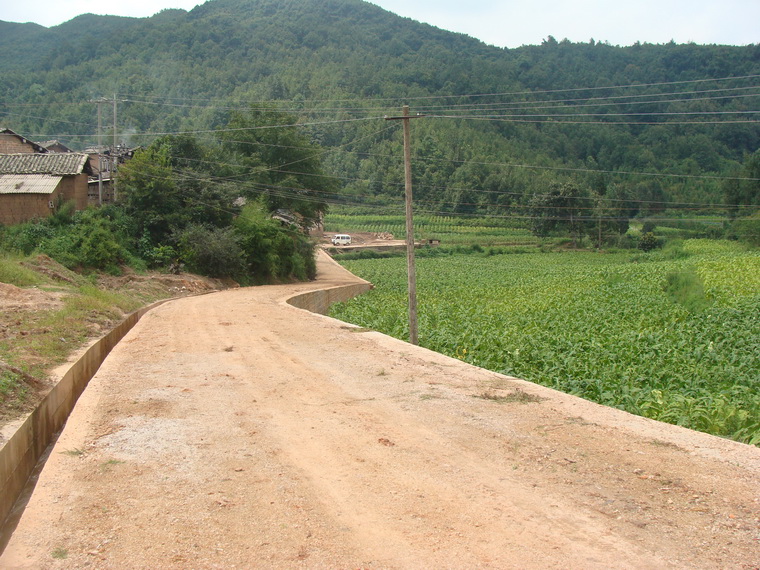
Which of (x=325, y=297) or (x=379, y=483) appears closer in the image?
(x=379, y=483)

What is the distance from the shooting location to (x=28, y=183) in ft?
113

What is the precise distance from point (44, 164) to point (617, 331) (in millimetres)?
30721

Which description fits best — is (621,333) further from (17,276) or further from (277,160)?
(277,160)

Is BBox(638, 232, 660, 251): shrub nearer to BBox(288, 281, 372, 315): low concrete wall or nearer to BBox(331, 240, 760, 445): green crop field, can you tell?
BBox(331, 240, 760, 445): green crop field

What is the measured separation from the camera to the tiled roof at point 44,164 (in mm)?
35812

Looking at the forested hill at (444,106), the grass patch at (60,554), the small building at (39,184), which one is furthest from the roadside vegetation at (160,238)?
the forested hill at (444,106)

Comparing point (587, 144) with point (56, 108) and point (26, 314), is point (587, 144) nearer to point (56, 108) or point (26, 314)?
point (56, 108)

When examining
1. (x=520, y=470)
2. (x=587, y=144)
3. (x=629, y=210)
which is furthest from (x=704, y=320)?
(x=587, y=144)

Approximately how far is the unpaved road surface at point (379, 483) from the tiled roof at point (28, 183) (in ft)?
85.4

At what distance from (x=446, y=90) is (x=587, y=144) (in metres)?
31.4

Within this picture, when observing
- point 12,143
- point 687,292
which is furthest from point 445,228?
point 687,292

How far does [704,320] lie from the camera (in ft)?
72.8

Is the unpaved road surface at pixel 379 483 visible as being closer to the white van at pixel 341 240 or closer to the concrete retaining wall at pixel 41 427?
the concrete retaining wall at pixel 41 427

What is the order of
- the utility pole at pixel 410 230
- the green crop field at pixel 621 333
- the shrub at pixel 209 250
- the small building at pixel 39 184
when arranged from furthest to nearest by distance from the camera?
the shrub at pixel 209 250
the small building at pixel 39 184
the utility pole at pixel 410 230
the green crop field at pixel 621 333
